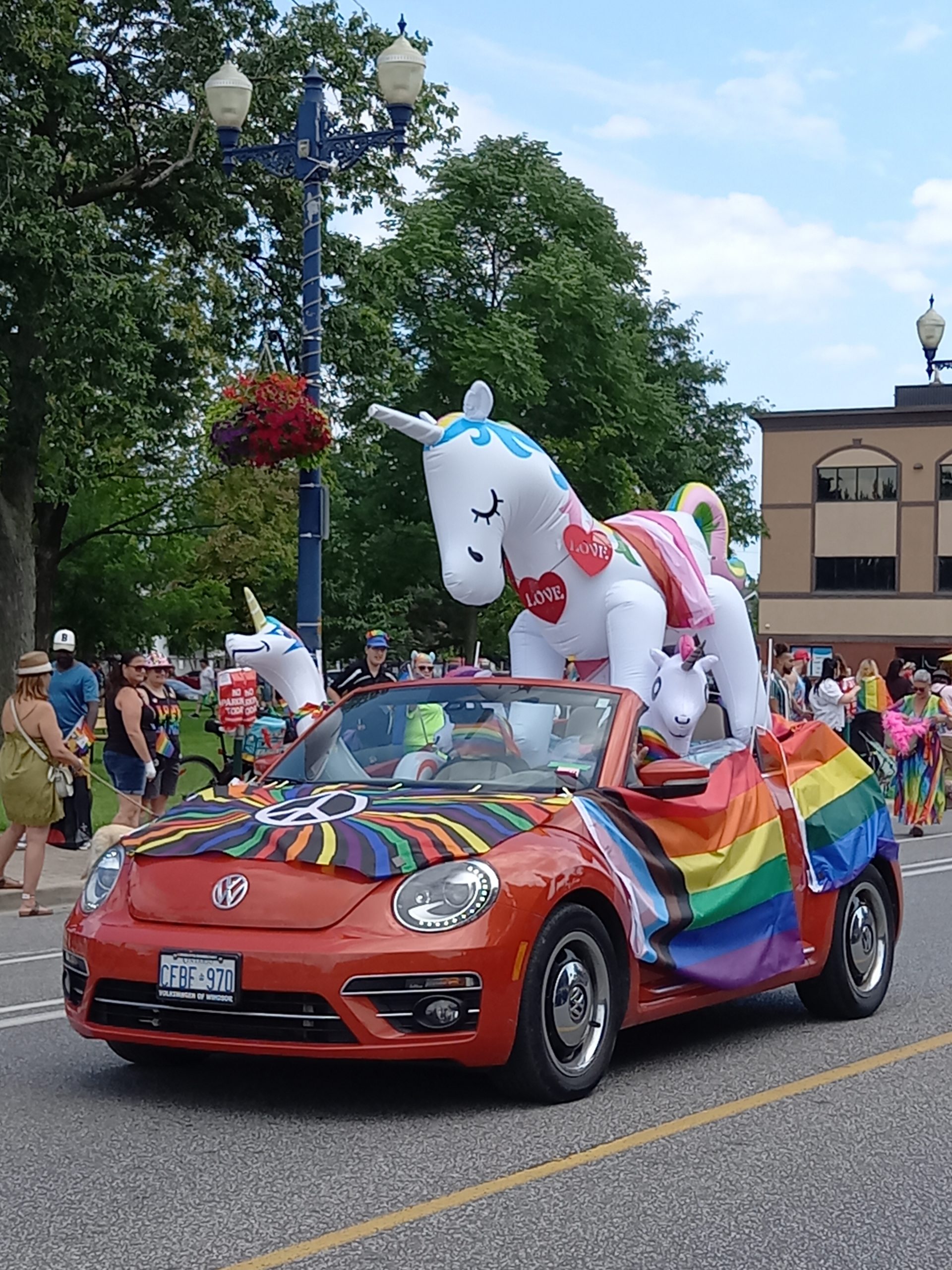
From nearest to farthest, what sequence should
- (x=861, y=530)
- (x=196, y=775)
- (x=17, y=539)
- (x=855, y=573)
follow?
1. (x=196, y=775)
2. (x=17, y=539)
3. (x=861, y=530)
4. (x=855, y=573)

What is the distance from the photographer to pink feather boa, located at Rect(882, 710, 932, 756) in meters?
20.3

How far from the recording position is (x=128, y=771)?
47.9ft

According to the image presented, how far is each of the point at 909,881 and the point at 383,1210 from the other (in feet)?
33.9

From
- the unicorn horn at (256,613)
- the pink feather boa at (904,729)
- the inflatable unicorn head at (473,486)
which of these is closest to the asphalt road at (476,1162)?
the inflatable unicorn head at (473,486)

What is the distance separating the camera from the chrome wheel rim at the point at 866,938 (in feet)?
28.3

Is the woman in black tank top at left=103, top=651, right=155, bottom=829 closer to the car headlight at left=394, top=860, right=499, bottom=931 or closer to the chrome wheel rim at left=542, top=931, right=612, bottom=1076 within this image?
the chrome wheel rim at left=542, top=931, right=612, bottom=1076

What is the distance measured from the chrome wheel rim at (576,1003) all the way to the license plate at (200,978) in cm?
102

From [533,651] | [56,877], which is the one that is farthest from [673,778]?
[56,877]

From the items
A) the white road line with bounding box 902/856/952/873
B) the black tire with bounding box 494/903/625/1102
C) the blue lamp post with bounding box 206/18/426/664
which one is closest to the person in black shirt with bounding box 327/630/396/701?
the blue lamp post with bounding box 206/18/426/664

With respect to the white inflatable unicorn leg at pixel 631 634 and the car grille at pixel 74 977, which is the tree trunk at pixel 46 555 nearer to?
the white inflatable unicorn leg at pixel 631 634

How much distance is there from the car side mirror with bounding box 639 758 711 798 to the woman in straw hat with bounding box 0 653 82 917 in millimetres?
6427

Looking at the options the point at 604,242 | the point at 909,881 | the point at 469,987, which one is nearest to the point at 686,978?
the point at 469,987

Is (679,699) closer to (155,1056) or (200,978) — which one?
(155,1056)

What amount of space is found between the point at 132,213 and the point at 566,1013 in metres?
21.2
